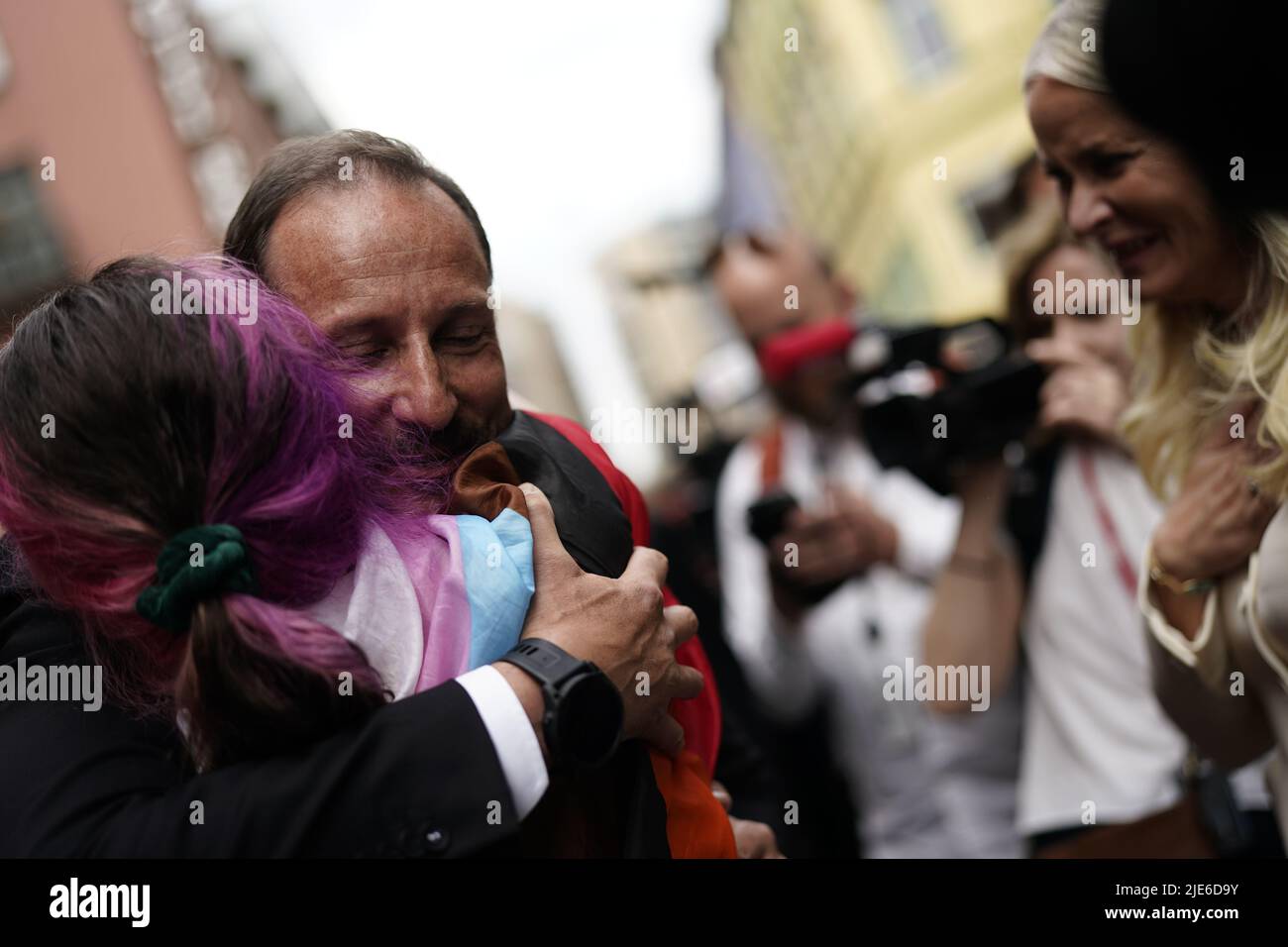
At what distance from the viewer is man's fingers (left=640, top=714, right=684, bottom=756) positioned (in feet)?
4.81

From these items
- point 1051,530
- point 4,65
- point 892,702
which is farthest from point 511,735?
point 4,65

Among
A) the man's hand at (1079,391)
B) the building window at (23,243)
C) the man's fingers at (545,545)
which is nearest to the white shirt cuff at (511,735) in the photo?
the man's fingers at (545,545)

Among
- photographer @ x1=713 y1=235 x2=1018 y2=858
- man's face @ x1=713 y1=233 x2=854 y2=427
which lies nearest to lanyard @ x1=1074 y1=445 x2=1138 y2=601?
photographer @ x1=713 y1=235 x2=1018 y2=858

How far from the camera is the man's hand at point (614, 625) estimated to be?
1379mm

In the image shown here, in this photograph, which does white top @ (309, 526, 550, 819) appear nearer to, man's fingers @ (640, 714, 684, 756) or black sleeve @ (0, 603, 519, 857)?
black sleeve @ (0, 603, 519, 857)

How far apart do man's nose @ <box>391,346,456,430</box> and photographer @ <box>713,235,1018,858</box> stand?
1831mm

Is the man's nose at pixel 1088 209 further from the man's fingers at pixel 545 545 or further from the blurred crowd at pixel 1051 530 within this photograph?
the man's fingers at pixel 545 545

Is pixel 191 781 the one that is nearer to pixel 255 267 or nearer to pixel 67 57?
pixel 255 267

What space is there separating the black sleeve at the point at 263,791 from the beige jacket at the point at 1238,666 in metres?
1.18

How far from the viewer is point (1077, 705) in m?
2.69

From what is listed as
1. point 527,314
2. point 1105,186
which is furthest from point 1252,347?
point 527,314

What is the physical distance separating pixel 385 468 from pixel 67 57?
17334 mm

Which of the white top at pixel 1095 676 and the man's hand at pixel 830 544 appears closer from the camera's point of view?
the white top at pixel 1095 676

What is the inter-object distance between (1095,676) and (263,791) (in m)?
2.05
